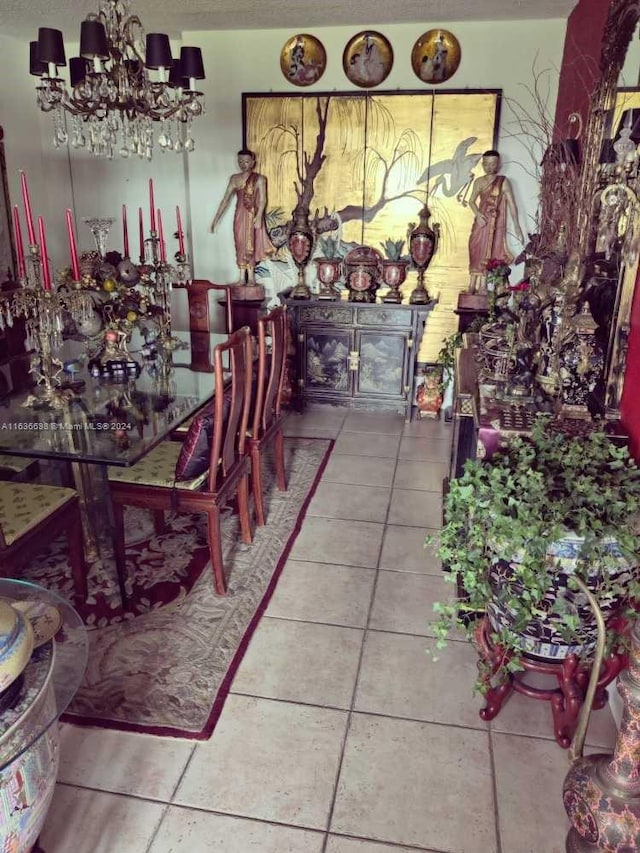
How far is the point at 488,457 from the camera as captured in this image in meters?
2.04

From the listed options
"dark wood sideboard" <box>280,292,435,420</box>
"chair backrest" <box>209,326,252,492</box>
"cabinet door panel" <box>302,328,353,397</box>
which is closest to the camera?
"chair backrest" <box>209,326,252,492</box>

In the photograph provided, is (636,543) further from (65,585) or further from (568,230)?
(65,585)

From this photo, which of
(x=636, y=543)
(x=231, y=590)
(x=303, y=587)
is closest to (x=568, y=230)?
(x=636, y=543)

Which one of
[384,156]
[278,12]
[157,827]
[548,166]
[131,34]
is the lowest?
[157,827]

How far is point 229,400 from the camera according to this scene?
2.38 metres

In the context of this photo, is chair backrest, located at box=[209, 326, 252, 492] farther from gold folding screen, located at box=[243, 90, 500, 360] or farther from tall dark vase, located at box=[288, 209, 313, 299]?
gold folding screen, located at box=[243, 90, 500, 360]

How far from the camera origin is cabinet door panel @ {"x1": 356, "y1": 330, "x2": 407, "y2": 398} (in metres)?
4.46

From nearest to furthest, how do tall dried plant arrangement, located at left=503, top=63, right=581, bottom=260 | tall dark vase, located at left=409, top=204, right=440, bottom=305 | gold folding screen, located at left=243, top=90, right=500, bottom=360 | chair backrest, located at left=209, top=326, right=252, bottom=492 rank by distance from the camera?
chair backrest, located at left=209, top=326, right=252, bottom=492
tall dried plant arrangement, located at left=503, top=63, right=581, bottom=260
gold folding screen, located at left=243, top=90, right=500, bottom=360
tall dark vase, located at left=409, top=204, right=440, bottom=305

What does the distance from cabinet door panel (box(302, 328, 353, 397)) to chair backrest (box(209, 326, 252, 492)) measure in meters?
1.97


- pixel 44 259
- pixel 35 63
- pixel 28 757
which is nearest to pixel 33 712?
pixel 28 757

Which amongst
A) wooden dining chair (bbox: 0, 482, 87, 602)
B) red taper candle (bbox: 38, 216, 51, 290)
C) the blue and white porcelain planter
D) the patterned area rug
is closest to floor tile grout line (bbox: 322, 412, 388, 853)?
the patterned area rug

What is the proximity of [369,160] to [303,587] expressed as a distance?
3.15 m

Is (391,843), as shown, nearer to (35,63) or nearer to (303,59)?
(35,63)

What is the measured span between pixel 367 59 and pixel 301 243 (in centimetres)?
127
